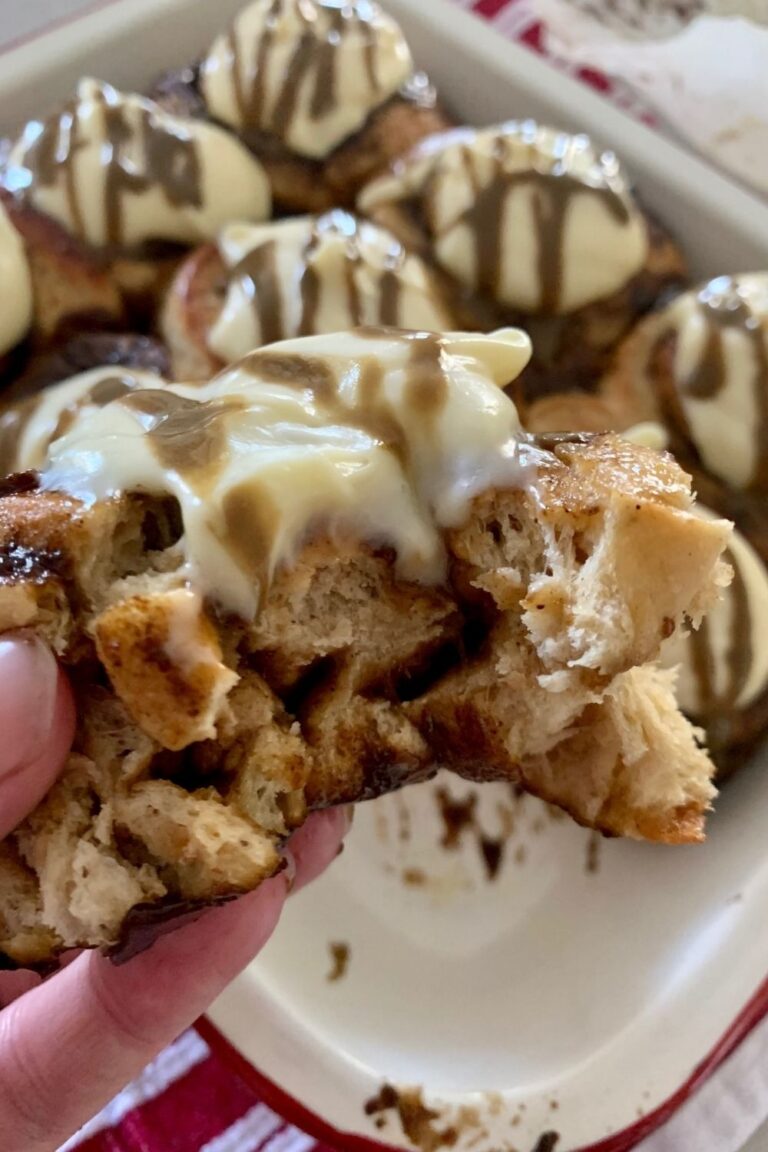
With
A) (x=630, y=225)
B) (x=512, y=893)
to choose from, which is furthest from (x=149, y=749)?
(x=630, y=225)

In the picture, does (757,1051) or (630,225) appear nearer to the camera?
(757,1051)

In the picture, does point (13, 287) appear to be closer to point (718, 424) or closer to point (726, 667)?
point (718, 424)

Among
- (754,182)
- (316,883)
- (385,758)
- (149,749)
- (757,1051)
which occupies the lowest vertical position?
(757,1051)

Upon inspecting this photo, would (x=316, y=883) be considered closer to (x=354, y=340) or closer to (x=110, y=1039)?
(x=110, y=1039)

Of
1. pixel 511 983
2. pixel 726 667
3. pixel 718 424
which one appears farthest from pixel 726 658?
pixel 511 983

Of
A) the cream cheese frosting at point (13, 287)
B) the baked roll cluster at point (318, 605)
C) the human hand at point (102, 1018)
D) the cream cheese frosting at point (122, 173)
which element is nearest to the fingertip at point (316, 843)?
the human hand at point (102, 1018)

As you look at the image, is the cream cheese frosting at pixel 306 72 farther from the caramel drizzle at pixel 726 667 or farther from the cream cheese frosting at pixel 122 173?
the caramel drizzle at pixel 726 667
